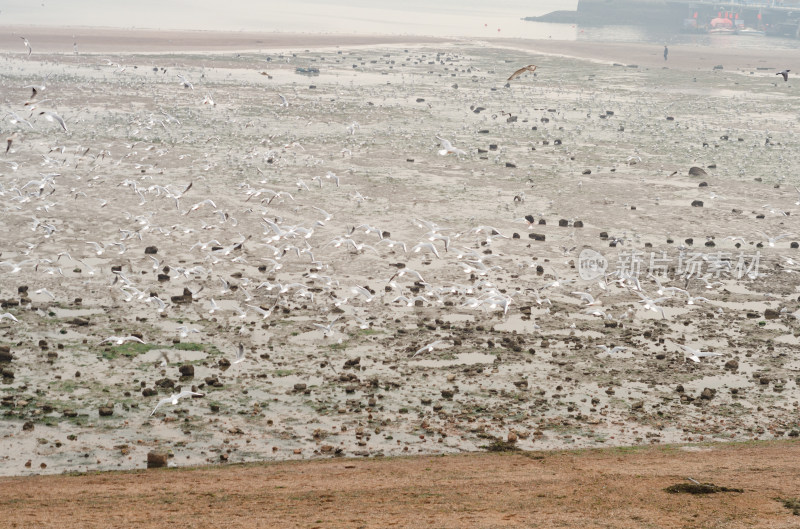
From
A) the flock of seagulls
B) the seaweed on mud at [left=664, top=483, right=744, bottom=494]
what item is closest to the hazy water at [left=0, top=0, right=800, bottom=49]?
the flock of seagulls

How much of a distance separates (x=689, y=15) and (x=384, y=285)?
121 m

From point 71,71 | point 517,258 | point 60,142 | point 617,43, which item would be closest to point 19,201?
point 60,142

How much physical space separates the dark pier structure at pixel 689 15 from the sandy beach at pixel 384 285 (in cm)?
8916

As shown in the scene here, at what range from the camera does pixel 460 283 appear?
21.2 m

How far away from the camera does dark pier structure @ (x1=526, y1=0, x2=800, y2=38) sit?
406 ft

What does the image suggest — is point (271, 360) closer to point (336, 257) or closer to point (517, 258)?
point (336, 257)

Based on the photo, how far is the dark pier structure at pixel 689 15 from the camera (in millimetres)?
123875

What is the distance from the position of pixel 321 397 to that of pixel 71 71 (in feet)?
147

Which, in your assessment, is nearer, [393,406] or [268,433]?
[268,433]

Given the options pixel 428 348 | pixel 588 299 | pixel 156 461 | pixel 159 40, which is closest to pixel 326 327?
pixel 428 348

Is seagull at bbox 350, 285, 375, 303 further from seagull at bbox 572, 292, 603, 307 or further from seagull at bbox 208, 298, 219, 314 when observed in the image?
seagull at bbox 572, 292, 603, 307

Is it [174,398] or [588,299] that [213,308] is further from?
[588,299]

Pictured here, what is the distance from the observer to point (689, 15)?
128 m

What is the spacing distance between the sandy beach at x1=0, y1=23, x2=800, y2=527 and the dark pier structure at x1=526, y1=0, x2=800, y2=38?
89.2 metres
